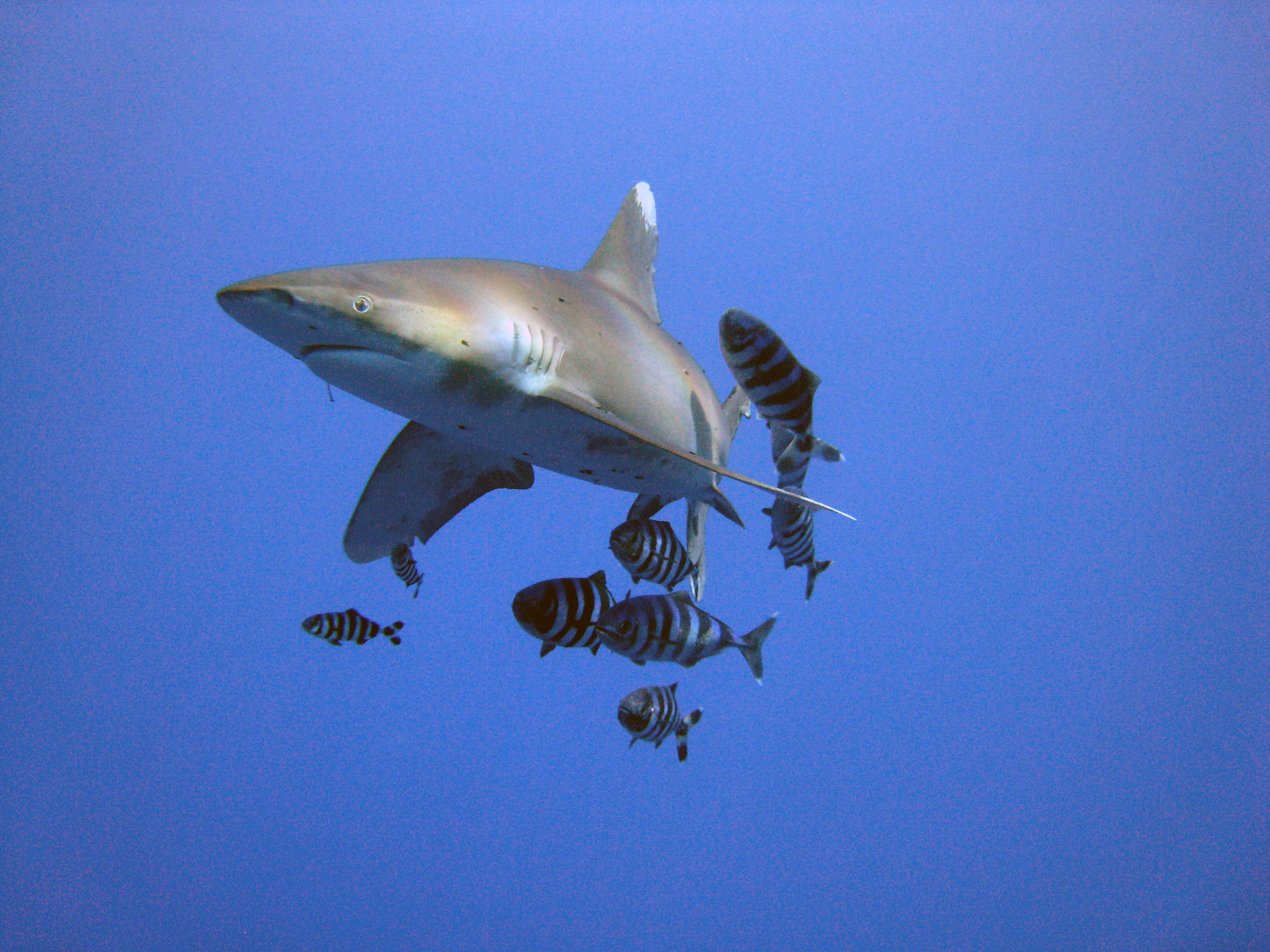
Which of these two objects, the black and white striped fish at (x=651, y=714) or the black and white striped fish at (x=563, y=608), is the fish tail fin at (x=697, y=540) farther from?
the black and white striped fish at (x=563, y=608)

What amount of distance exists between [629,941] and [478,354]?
1758 cm

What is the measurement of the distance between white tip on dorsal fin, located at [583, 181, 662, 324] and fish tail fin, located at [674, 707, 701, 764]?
8.54 ft

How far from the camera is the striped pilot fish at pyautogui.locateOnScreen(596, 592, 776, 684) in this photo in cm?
313

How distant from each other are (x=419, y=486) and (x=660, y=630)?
1741mm

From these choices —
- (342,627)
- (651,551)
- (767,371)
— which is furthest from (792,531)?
(342,627)

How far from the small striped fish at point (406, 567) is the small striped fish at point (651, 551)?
6.00ft

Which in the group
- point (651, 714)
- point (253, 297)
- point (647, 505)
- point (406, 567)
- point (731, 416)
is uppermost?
point (731, 416)

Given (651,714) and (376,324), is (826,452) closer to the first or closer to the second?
(651,714)

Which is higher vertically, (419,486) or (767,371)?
(767,371)

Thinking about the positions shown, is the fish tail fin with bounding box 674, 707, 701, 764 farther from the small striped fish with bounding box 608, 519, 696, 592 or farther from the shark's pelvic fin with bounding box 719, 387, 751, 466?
the shark's pelvic fin with bounding box 719, 387, 751, 466

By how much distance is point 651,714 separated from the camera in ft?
12.0

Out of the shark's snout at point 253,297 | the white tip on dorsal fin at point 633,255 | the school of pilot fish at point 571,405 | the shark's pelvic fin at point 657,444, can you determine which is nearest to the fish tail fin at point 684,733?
the school of pilot fish at point 571,405

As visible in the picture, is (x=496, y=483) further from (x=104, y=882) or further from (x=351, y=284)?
(x=104, y=882)

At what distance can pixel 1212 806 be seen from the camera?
Result: 20391mm
